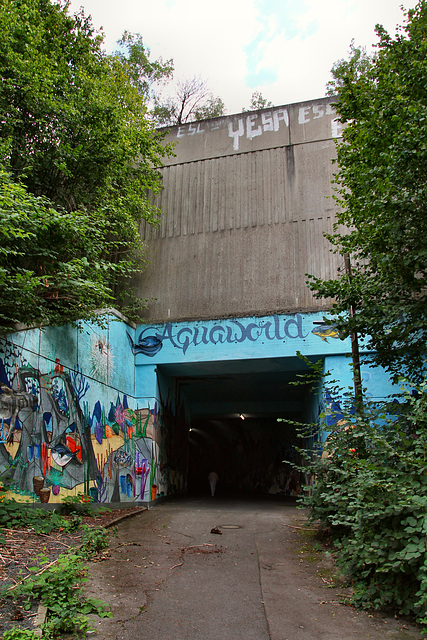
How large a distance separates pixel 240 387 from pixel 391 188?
1205 cm

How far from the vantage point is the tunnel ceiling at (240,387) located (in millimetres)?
14328

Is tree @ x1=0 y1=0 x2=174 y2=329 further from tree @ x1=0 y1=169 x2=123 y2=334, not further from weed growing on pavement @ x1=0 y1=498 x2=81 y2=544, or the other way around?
weed growing on pavement @ x1=0 y1=498 x2=81 y2=544

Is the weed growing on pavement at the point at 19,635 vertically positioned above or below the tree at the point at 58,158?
below

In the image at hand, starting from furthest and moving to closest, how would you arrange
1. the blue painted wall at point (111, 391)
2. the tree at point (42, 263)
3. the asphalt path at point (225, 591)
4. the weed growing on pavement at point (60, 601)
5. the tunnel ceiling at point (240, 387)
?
the tunnel ceiling at point (240, 387), the blue painted wall at point (111, 391), the tree at point (42, 263), the asphalt path at point (225, 591), the weed growing on pavement at point (60, 601)

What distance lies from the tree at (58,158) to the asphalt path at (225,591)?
435 cm

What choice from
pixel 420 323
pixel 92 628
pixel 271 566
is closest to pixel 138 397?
pixel 271 566

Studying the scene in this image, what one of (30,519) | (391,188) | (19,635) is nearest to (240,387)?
(30,519)

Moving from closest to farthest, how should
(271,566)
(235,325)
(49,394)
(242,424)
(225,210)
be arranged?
(271,566)
(49,394)
(235,325)
(225,210)
(242,424)

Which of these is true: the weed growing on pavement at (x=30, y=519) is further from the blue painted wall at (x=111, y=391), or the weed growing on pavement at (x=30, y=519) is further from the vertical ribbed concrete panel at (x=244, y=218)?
the vertical ribbed concrete panel at (x=244, y=218)

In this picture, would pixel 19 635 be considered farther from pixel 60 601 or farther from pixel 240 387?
pixel 240 387

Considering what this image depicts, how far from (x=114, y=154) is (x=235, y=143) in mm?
6102

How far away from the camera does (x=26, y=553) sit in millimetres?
5891

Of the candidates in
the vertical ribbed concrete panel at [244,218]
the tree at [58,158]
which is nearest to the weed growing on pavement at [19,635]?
the tree at [58,158]

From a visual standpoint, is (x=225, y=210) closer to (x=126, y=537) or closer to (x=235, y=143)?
(x=235, y=143)
